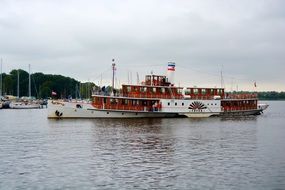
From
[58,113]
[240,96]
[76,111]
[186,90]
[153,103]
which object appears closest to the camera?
[76,111]

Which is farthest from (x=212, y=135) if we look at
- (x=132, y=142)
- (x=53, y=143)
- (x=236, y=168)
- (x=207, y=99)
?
(x=207, y=99)

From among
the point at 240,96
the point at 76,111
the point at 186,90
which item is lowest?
the point at 76,111

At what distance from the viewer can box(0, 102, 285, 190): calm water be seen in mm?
23406

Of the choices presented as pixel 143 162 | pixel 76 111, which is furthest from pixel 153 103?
pixel 143 162

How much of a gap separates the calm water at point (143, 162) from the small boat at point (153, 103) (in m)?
27.3

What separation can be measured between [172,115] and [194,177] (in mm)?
54076

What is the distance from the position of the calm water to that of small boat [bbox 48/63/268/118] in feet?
89.6

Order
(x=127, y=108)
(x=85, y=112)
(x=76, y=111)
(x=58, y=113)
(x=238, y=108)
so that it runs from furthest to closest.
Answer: (x=238, y=108)
(x=127, y=108)
(x=58, y=113)
(x=85, y=112)
(x=76, y=111)

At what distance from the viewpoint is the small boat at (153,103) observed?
73.2 m

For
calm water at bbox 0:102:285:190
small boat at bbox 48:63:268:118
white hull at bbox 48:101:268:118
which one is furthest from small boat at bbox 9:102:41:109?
calm water at bbox 0:102:285:190

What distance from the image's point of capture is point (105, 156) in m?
32.1

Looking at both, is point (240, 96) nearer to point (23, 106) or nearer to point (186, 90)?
point (186, 90)

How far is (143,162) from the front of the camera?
1158 inches

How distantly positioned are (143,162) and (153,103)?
47.2 m
